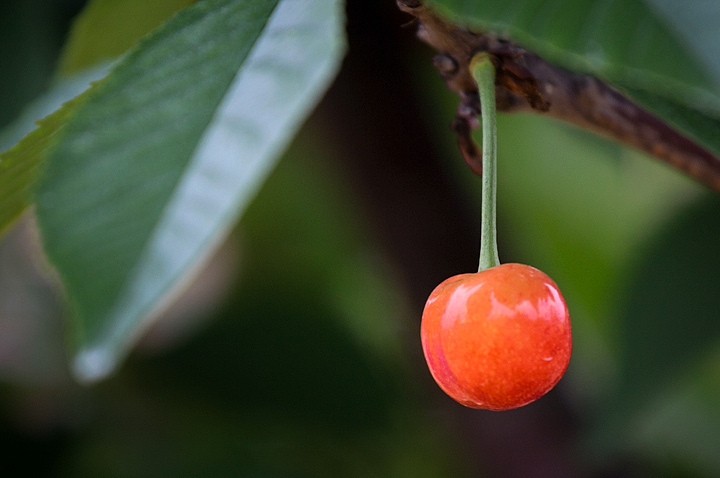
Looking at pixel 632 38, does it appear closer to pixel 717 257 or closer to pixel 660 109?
pixel 660 109

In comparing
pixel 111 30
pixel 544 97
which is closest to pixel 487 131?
pixel 544 97

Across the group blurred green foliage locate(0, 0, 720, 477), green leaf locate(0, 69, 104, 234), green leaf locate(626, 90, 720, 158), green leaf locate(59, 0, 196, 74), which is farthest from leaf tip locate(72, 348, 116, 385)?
blurred green foliage locate(0, 0, 720, 477)

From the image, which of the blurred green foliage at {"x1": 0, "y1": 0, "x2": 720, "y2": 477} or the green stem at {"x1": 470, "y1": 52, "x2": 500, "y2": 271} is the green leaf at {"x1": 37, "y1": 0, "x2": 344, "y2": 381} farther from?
the blurred green foliage at {"x1": 0, "y1": 0, "x2": 720, "y2": 477}

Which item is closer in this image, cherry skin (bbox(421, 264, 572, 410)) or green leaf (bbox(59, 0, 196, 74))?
cherry skin (bbox(421, 264, 572, 410))

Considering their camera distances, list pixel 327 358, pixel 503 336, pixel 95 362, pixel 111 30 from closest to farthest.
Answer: pixel 95 362, pixel 503 336, pixel 111 30, pixel 327 358

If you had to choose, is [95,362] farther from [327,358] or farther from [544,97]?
[327,358]

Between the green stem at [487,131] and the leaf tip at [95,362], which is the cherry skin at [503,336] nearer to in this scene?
the green stem at [487,131]

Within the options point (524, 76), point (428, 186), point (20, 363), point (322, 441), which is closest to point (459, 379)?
point (524, 76)
